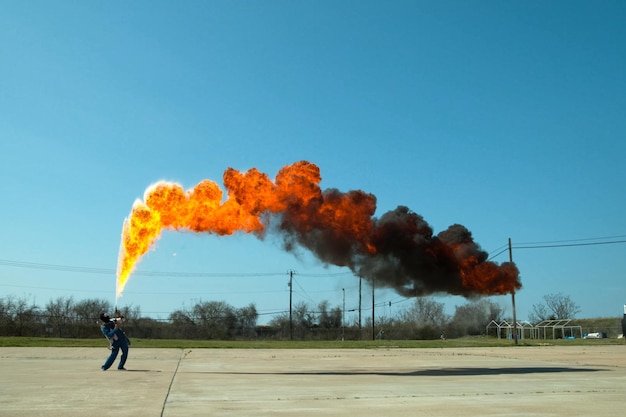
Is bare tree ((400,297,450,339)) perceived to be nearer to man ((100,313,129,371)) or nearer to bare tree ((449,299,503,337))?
bare tree ((449,299,503,337))

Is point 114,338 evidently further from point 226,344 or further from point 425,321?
point 425,321

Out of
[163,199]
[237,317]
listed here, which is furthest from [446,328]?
[163,199]

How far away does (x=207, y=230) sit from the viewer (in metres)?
28.3

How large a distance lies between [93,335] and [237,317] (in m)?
33.5

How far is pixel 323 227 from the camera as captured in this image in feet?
94.5

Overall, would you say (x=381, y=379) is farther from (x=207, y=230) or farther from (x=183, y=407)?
(x=207, y=230)

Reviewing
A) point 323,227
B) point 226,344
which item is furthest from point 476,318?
point 323,227

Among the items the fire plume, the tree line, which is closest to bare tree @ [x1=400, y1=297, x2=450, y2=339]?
the tree line

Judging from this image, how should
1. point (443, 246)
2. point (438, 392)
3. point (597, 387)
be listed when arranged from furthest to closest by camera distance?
point (443, 246) < point (597, 387) < point (438, 392)

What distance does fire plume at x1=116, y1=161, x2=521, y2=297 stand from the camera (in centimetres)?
2827

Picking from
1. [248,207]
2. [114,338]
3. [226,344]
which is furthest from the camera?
[226,344]

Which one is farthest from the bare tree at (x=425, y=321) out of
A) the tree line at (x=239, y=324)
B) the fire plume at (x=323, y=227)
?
the fire plume at (x=323, y=227)

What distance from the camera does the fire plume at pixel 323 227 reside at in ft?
92.7

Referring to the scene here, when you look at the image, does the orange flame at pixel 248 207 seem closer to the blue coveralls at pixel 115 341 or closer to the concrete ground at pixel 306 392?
the blue coveralls at pixel 115 341
